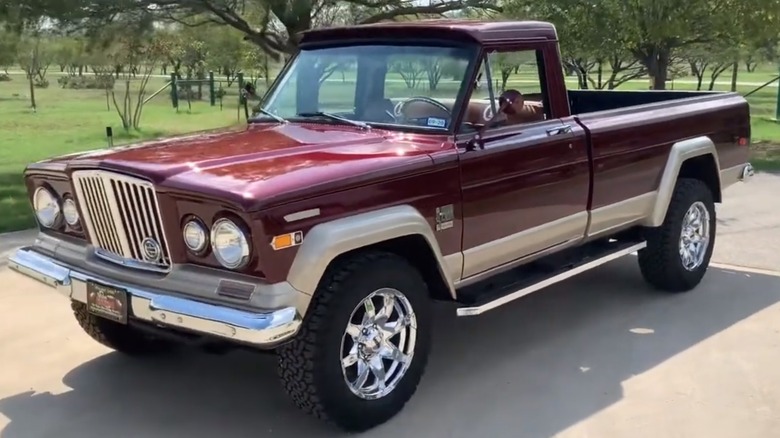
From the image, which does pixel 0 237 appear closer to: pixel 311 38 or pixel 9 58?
pixel 311 38

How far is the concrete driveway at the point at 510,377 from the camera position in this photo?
4.12m

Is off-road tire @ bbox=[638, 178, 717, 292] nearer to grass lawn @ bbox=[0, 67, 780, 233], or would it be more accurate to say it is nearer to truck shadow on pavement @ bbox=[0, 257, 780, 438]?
truck shadow on pavement @ bbox=[0, 257, 780, 438]

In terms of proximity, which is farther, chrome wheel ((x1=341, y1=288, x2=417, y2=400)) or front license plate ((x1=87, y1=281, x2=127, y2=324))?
chrome wheel ((x1=341, y1=288, x2=417, y2=400))

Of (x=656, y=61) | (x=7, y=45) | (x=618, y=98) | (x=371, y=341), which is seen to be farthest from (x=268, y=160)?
(x=656, y=61)

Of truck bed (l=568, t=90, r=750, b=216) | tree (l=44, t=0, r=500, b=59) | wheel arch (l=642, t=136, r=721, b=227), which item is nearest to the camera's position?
truck bed (l=568, t=90, r=750, b=216)

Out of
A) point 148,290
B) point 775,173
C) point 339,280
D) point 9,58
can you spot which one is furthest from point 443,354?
point 9,58

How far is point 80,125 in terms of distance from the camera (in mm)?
21219

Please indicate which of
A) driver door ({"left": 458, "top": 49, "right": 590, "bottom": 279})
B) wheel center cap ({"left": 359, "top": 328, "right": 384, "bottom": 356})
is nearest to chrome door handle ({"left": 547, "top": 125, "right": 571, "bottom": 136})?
driver door ({"left": 458, "top": 49, "right": 590, "bottom": 279})

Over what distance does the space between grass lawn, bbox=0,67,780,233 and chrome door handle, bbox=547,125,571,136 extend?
34 cm

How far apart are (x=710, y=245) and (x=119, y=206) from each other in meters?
4.29

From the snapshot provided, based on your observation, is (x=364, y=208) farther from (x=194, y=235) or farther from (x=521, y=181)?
(x=521, y=181)

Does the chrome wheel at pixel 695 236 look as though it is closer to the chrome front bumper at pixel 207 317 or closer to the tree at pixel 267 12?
the chrome front bumper at pixel 207 317

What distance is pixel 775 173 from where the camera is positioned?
1123cm

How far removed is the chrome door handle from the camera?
4.98 meters
